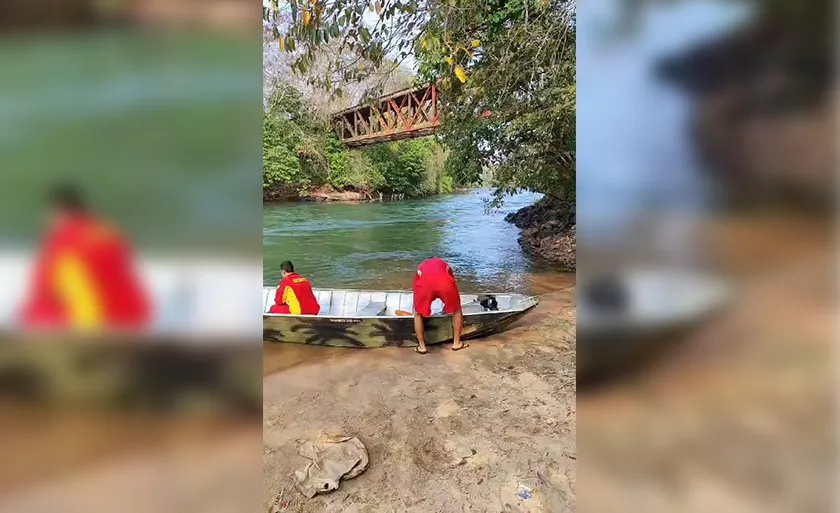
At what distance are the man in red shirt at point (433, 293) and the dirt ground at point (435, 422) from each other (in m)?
0.28

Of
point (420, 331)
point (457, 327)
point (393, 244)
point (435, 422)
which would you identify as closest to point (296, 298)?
point (420, 331)

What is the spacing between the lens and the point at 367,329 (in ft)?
16.8

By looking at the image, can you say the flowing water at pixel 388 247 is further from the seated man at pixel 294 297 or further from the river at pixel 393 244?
the seated man at pixel 294 297

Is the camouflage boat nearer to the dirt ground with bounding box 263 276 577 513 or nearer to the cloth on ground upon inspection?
the dirt ground with bounding box 263 276 577 513

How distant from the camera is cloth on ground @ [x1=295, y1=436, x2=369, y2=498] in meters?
2.52

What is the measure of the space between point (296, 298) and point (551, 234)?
27.5ft

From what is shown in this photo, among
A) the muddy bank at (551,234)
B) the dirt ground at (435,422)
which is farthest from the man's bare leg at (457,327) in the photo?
the muddy bank at (551,234)
